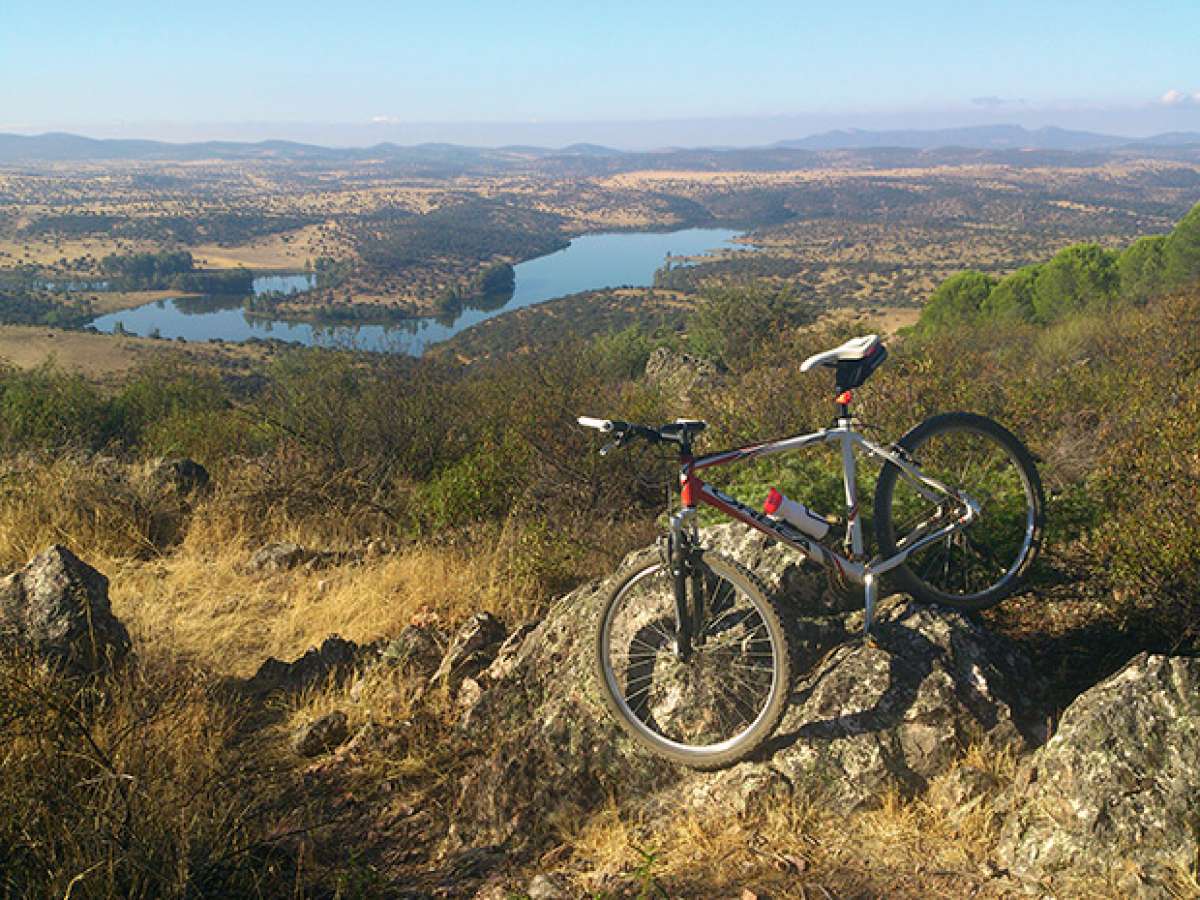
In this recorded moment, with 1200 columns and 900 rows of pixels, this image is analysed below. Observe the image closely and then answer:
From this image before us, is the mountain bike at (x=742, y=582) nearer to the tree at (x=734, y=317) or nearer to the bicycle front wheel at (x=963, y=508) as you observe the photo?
the bicycle front wheel at (x=963, y=508)

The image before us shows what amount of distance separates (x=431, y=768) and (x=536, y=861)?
808mm

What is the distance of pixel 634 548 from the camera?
18.0ft

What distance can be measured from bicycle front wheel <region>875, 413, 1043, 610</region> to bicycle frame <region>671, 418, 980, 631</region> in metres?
0.10

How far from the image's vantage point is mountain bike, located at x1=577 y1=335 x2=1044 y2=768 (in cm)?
332

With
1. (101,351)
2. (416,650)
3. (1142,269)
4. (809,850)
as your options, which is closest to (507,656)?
(416,650)

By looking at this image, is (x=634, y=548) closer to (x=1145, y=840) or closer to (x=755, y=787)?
(x=755, y=787)

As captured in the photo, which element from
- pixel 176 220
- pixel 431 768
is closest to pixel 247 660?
pixel 431 768

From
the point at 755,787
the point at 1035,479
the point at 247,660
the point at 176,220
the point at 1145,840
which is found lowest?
the point at 247,660

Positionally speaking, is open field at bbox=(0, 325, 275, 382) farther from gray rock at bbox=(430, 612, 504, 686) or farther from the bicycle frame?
the bicycle frame

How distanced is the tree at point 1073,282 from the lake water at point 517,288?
34568 millimetres

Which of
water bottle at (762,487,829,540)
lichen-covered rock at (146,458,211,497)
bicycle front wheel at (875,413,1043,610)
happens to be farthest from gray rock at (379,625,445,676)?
lichen-covered rock at (146,458,211,497)

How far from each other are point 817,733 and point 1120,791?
1080mm

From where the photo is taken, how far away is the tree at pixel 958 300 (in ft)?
126

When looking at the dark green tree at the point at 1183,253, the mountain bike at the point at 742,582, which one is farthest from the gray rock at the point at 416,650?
the dark green tree at the point at 1183,253
